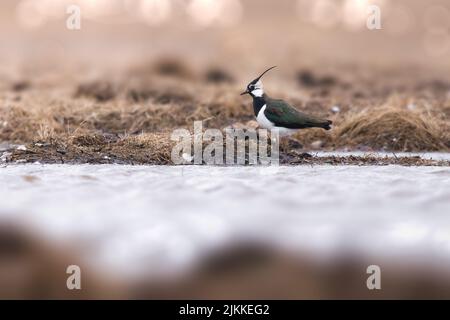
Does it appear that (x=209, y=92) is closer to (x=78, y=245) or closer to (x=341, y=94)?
(x=341, y=94)

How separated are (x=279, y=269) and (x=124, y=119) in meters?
7.99

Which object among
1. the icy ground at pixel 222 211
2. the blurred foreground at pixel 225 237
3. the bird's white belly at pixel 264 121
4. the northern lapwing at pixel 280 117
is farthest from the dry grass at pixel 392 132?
the blurred foreground at pixel 225 237

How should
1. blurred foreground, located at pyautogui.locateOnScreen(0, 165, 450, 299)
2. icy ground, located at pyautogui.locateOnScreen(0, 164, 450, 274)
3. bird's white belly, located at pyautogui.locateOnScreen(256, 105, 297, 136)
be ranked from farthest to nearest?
bird's white belly, located at pyautogui.locateOnScreen(256, 105, 297, 136) < icy ground, located at pyautogui.locateOnScreen(0, 164, 450, 274) < blurred foreground, located at pyautogui.locateOnScreen(0, 165, 450, 299)

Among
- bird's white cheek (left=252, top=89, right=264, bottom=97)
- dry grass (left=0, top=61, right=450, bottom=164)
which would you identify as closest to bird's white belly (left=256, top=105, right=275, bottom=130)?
bird's white cheek (left=252, top=89, right=264, bottom=97)

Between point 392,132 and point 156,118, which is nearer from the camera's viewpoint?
point 392,132

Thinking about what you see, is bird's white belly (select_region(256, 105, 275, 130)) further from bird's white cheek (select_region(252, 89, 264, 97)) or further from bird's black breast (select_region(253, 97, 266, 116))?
bird's white cheek (select_region(252, 89, 264, 97))

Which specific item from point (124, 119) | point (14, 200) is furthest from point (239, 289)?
point (124, 119)

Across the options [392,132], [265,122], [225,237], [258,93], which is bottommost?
[225,237]

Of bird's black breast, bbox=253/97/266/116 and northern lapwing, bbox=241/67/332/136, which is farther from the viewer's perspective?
bird's black breast, bbox=253/97/266/116

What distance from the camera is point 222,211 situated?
677 cm

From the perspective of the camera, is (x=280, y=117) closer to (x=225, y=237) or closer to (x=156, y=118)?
(x=156, y=118)

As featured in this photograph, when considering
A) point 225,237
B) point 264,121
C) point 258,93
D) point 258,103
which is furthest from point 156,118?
point 225,237

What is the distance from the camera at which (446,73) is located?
25.3 metres

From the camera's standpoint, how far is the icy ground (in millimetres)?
5867
